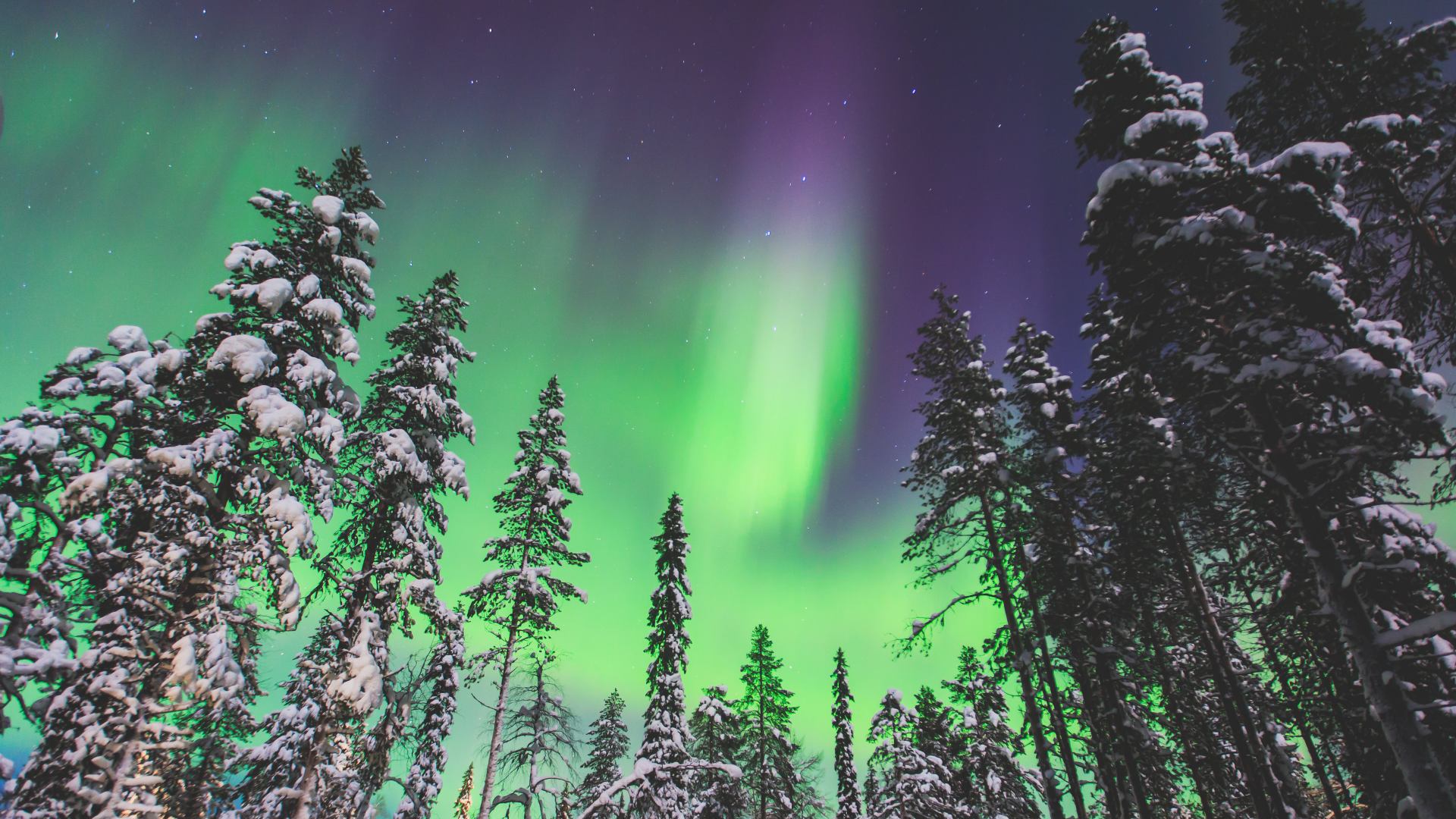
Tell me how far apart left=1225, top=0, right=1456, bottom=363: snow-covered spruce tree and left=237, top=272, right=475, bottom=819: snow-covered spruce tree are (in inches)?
700

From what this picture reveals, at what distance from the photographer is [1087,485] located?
45.3 ft

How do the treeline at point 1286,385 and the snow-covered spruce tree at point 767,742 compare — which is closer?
the treeline at point 1286,385

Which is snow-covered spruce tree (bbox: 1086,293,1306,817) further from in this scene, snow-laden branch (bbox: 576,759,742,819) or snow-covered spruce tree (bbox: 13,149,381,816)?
snow-covered spruce tree (bbox: 13,149,381,816)

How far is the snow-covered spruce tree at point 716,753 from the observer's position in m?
18.1

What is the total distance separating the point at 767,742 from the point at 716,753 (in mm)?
4425

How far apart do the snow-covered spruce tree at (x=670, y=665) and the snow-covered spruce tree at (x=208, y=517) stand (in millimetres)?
11798

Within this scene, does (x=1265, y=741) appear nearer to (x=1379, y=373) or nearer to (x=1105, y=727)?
(x=1105, y=727)

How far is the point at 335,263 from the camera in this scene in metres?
11.0

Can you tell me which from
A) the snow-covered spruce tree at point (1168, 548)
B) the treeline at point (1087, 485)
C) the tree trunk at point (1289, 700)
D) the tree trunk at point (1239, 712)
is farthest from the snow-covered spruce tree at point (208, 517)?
the tree trunk at point (1239, 712)

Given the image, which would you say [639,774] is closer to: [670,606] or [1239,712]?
[670,606]

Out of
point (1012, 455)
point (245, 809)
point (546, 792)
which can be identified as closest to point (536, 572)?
point (546, 792)

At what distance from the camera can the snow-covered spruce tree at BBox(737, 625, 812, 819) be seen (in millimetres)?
24547

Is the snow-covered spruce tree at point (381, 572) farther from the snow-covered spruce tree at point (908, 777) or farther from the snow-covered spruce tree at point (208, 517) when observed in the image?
the snow-covered spruce tree at point (908, 777)

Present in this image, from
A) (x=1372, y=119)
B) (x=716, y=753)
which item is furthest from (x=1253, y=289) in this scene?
(x=716, y=753)
